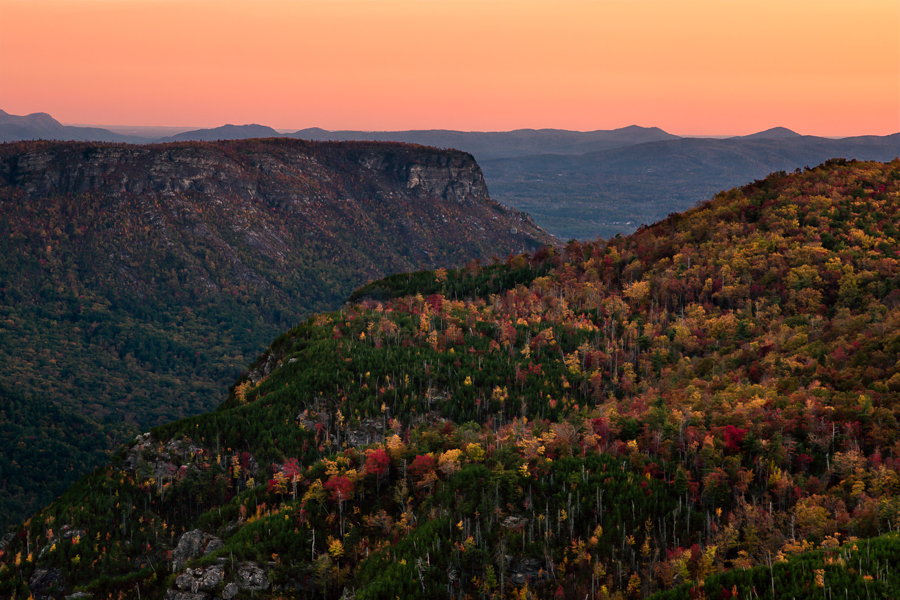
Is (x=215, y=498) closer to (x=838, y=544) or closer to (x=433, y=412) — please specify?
(x=433, y=412)

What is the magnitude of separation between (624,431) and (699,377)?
144 feet

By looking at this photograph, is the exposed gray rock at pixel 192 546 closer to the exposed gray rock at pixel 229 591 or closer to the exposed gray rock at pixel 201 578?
the exposed gray rock at pixel 201 578

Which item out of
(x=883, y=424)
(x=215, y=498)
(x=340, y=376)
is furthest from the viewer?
(x=340, y=376)

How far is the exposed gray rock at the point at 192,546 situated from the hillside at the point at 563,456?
0.39 meters

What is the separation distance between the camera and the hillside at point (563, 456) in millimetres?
73500

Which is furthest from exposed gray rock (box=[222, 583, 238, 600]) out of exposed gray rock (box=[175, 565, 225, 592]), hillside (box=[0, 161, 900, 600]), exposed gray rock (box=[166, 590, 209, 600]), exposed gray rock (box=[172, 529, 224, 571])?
exposed gray rock (box=[172, 529, 224, 571])

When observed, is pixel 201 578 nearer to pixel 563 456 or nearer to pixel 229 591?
pixel 229 591

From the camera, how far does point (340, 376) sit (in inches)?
6201

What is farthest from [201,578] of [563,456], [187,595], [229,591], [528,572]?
[563,456]

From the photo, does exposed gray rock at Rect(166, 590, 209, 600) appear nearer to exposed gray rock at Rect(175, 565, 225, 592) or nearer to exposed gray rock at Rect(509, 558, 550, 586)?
exposed gray rock at Rect(175, 565, 225, 592)

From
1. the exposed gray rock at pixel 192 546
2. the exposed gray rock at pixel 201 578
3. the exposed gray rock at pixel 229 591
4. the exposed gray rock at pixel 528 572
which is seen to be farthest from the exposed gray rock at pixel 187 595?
the exposed gray rock at pixel 528 572

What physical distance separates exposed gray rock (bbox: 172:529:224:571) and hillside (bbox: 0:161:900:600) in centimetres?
39

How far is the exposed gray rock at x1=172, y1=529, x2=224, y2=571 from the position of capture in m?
100

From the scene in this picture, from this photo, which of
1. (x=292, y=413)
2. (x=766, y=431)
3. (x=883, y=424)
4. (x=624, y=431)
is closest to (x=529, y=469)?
(x=624, y=431)
